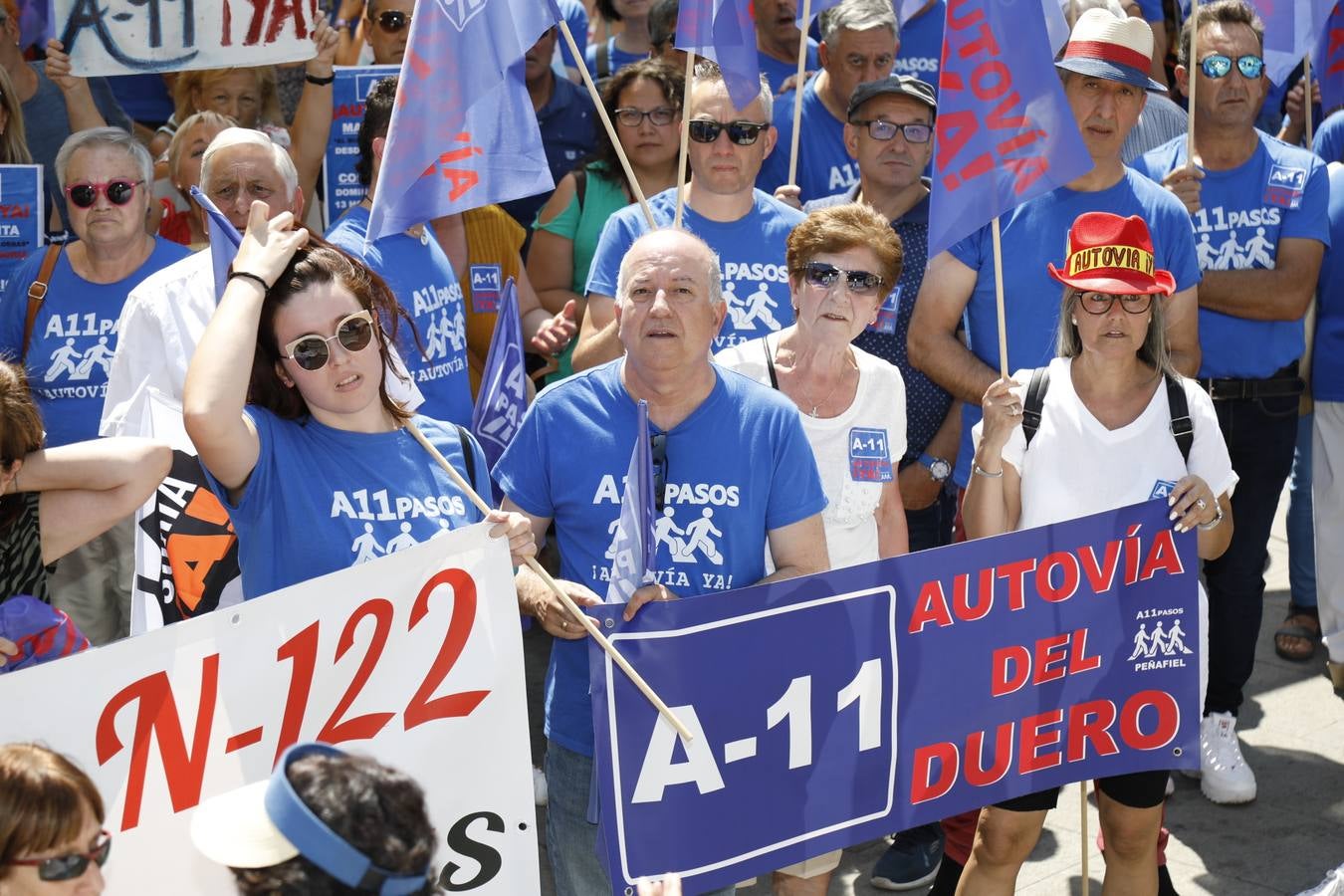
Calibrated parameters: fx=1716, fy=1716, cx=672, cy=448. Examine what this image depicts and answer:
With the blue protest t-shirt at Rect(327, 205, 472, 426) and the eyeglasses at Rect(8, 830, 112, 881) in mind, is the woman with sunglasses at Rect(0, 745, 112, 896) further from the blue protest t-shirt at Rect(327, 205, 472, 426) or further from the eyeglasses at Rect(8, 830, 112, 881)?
the blue protest t-shirt at Rect(327, 205, 472, 426)

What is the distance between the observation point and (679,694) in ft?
12.3

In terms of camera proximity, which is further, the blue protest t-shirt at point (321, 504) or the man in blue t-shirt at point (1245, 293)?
the man in blue t-shirt at point (1245, 293)

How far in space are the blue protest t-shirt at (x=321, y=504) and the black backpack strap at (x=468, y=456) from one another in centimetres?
15

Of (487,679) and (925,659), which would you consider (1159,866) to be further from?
(487,679)

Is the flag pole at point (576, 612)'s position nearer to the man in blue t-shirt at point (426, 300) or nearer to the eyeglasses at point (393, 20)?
the man in blue t-shirt at point (426, 300)

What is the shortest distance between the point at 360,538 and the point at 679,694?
78 centimetres

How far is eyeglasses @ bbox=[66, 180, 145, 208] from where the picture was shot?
5211 millimetres

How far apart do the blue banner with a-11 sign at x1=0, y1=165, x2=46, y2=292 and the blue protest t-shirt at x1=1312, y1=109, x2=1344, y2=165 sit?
4930 millimetres

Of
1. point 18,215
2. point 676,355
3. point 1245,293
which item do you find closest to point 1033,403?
point 676,355

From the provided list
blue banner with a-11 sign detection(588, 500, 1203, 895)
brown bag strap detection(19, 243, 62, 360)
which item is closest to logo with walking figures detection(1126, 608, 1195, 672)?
blue banner with a-11 sign detection(588, 500, 1203, 895)

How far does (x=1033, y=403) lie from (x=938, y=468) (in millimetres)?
1059

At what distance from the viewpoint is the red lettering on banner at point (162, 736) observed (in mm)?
3154

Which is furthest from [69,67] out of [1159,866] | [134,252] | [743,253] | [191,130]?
[1159,866]

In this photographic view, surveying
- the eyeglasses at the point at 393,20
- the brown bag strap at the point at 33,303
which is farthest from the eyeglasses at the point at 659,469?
the eyeglasses at the point at 393,20
